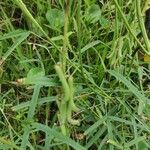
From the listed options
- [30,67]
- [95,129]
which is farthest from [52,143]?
[30,67]

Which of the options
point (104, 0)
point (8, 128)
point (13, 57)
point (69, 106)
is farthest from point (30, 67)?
point (69, 106)

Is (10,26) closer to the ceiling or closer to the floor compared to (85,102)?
closer to the ceiling

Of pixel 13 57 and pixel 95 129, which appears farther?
pixel 13 57

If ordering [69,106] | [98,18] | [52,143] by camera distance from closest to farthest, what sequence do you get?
[69,106] → [52,143] → [98,18]

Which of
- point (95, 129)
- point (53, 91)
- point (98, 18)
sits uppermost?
point (98, 18)

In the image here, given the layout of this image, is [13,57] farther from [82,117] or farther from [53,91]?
[82,117]

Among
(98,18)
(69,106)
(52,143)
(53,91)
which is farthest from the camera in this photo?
(98,18)
